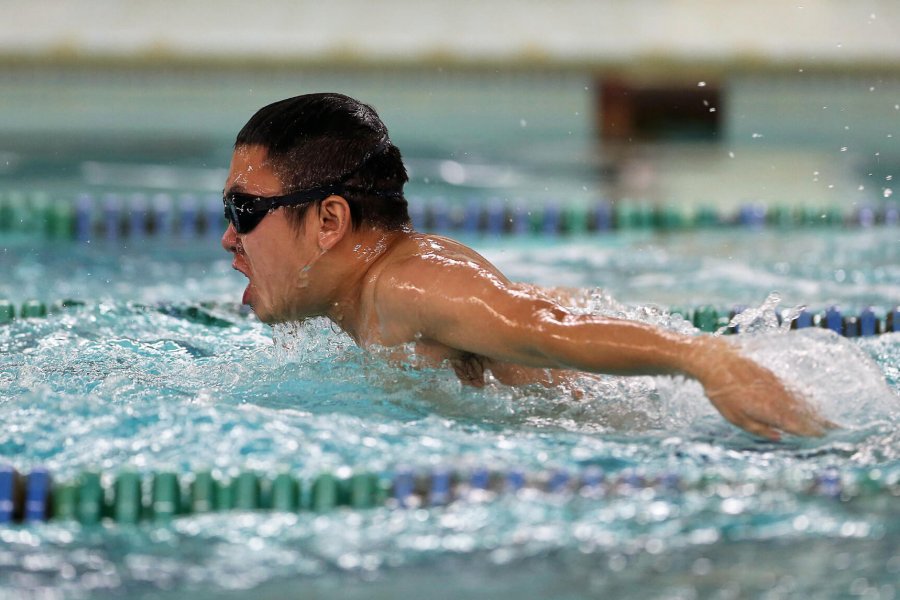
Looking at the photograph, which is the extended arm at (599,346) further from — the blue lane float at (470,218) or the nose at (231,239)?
the blue lane float at (470,218)

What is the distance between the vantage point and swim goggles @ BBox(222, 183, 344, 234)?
7.48ft

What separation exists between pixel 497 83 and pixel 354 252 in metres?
7.64

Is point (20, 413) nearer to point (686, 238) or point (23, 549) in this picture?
point (23, 549)

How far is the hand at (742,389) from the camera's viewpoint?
74.6 inches

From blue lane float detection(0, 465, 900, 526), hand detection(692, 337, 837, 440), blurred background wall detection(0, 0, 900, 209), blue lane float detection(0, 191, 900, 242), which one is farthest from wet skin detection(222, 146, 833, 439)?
blurred background wall detection(0, 0, 900, 209)

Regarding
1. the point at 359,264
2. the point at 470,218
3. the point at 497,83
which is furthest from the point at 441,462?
the point at 497,83

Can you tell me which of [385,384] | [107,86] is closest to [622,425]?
[385,384]

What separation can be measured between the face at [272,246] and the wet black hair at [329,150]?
0.02 meters

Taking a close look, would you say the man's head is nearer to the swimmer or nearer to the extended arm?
the swimmer

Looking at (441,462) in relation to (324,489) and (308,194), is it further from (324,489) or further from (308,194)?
(308,194)

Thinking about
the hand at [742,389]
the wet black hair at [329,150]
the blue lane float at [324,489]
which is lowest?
the blue lane float at [324,489]

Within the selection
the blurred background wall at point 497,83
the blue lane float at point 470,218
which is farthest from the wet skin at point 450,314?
the blurred background wall at point 497,83

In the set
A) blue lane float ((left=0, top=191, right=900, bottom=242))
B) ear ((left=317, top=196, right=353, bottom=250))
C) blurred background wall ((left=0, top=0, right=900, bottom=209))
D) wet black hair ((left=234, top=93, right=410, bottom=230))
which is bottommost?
blue lane float ((left=0, top=191, right=900, bottom=242))

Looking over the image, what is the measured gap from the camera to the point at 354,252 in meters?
2.31
